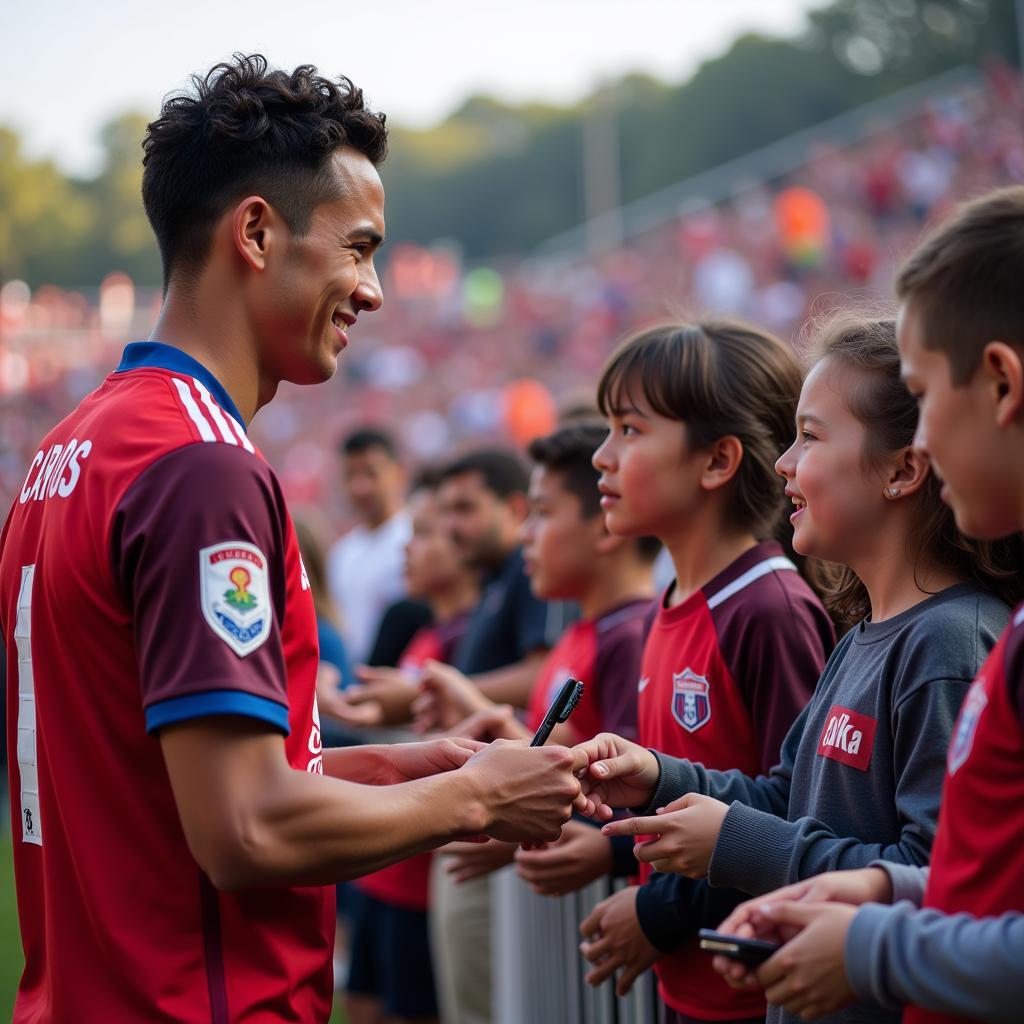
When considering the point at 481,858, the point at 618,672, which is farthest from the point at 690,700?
the point at 481,858

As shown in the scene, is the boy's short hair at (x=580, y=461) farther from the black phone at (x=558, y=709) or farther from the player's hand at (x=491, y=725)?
the black phone at (x=558, y=709)

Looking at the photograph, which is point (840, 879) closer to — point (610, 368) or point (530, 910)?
point (610, 368)

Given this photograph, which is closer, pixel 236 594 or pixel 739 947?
pixel 739 947

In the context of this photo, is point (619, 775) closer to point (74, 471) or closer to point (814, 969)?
point (814, 969)

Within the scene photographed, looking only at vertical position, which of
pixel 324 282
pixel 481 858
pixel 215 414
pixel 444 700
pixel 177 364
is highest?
pixel 324 282

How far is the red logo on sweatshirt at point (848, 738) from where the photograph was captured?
7.00ft

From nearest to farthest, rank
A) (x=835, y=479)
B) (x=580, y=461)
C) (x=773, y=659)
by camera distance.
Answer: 1. (x=835, y=479)
2. (x=773, y=659)
3. (x=580, y=461)

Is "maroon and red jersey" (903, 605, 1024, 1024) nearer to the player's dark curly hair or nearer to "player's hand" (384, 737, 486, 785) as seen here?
"player's hand" (384, 737, 486, 785)

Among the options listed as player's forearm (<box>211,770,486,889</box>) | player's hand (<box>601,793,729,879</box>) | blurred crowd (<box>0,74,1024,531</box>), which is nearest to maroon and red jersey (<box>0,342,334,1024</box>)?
Answer: player's forearm (<box>211,770,486,889</box>)

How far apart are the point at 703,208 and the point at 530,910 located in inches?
804

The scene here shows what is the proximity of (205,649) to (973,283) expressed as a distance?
1.19 meters

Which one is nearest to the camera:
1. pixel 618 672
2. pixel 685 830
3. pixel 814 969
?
pixel 814 969

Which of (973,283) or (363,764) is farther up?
(973,283)

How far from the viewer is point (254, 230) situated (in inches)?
86.0
